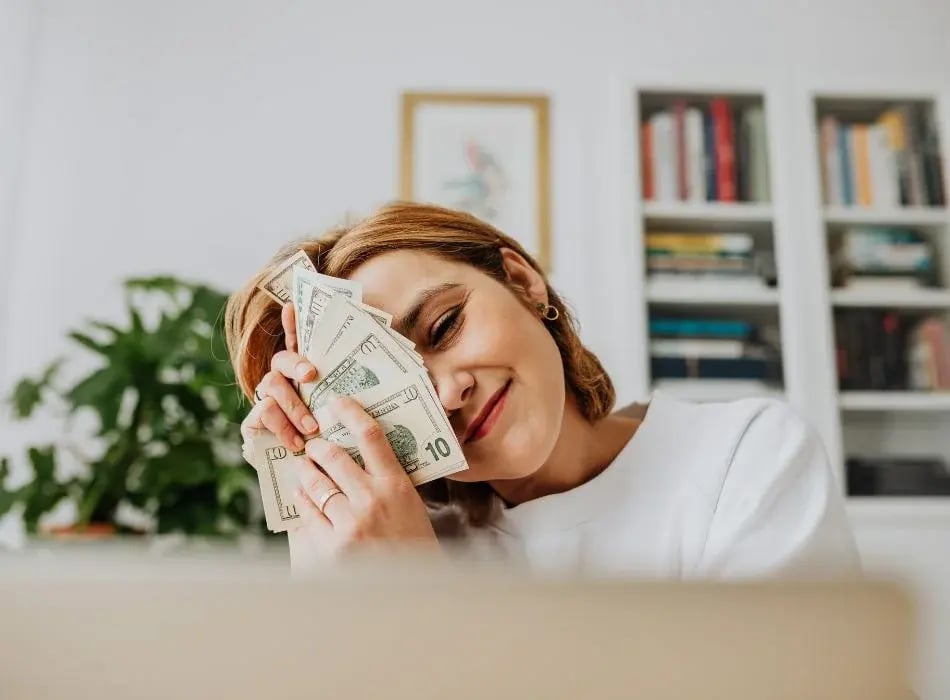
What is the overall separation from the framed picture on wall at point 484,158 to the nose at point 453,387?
174 centimetres

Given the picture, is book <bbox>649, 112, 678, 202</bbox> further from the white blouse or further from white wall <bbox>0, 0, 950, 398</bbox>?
the white blouse

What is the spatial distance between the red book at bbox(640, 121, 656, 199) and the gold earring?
1.40 m

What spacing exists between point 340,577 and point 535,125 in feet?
8.80

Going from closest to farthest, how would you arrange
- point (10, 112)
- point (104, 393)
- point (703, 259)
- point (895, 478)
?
point (104, 393), point (895, 478), point (703, 259), point (10, 112)

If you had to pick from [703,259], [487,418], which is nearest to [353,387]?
[487,418]

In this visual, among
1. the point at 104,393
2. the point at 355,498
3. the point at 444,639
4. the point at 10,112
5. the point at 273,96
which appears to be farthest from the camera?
the point at 273,96

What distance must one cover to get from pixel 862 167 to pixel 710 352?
34.0 inches

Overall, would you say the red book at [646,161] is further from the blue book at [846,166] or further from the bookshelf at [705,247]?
the blue book at [846,166]

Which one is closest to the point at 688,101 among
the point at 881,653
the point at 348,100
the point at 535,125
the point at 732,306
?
the point at 535,125

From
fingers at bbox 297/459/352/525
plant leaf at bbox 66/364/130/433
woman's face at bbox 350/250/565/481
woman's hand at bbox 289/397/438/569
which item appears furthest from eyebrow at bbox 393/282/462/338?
plant leaf at bbox 66/364/130/433

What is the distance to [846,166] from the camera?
2.49m

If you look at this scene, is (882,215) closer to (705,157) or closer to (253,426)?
(705,157)

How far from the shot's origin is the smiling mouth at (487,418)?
3.27 feet

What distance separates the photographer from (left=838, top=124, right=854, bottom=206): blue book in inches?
97.7
